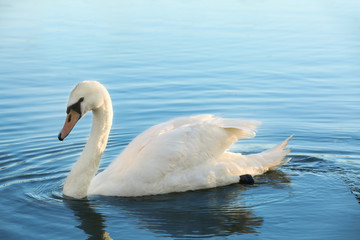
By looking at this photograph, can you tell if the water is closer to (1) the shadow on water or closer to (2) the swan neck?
(1) the shadow on water

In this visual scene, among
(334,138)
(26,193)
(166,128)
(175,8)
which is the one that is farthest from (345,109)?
(175,8)

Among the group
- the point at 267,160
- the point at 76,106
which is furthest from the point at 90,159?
the point at 267,160

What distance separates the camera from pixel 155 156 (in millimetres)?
8133

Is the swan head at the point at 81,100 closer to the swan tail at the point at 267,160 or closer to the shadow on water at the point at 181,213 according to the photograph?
the shadow on water at the point at 181,213

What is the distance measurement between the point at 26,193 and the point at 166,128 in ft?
6.38

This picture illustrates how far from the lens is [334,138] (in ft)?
34.1

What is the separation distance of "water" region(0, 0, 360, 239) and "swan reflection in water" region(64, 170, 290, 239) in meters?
0.02

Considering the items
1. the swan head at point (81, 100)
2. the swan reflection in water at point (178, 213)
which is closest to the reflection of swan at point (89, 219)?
the swan reflection in water at point (178, 213)

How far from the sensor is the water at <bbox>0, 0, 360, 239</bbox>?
7.33 m

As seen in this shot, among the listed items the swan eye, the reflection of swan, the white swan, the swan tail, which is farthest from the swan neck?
the swan tail

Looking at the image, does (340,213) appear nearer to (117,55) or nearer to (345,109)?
(345,109)

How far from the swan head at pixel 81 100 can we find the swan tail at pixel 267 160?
7.72 feet

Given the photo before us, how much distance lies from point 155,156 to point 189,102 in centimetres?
483

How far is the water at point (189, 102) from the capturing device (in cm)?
733
